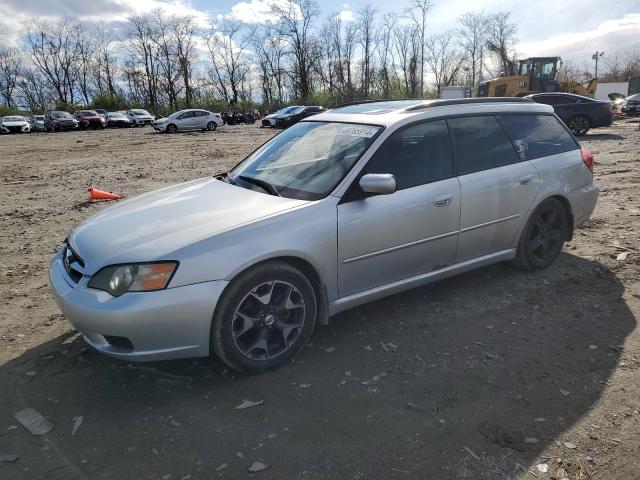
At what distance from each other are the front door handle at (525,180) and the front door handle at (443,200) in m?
0.87

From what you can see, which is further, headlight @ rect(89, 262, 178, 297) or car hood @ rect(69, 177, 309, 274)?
car hood @ rect(69, 177, 309, 274)

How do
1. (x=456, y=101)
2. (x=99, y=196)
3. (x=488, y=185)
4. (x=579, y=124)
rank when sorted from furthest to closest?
(x=579, y=124) < (x=99, y=196) < (x=456, y=101) < (x=488, y=185)

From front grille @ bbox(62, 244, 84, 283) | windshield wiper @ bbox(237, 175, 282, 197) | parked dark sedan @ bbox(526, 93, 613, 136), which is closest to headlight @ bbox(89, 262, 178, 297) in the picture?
front grille @ bbox(62, 244, 84, 283)

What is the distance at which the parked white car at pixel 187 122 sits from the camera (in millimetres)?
32844

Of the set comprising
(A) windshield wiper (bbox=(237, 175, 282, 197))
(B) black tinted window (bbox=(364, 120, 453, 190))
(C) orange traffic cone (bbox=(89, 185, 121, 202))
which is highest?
(B) black tinted window (bbox=(364, 120, 453, 190))

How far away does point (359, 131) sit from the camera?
12.4ft

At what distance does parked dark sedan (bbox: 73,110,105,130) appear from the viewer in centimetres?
4097

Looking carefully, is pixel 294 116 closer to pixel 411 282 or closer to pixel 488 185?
pixel 488 185

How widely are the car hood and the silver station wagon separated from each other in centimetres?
1

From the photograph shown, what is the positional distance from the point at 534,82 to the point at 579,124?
9142 millimetres

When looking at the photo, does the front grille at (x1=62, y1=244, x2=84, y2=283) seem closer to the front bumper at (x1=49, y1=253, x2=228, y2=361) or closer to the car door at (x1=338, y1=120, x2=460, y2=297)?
the front bumper at (x1=49, y1=253, x2=228, y2=361)

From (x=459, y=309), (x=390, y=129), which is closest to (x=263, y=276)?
(x=390, y=129)

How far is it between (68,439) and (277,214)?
1718 millimetres

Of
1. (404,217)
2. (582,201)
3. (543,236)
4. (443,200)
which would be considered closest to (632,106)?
(582,201)
